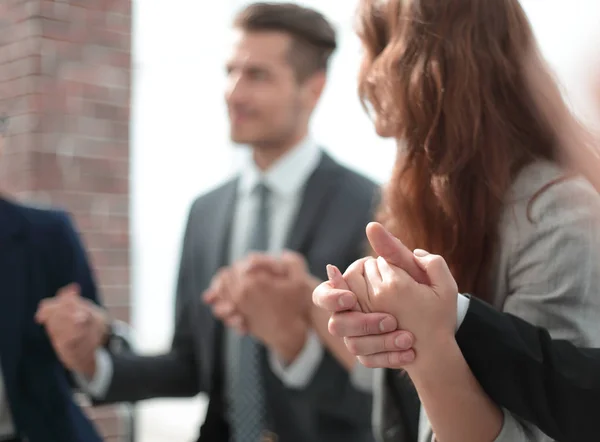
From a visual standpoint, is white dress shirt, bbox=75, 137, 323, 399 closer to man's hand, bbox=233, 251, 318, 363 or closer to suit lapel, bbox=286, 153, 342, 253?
suit lapel, bbox=286, 153, 342, 253

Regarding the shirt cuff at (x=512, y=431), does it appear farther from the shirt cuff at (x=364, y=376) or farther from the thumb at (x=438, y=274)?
the shirt cuff at (x=364, y=376)

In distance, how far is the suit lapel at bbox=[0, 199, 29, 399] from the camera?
1252mm

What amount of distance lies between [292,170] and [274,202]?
0.08m

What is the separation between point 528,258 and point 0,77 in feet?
4.86

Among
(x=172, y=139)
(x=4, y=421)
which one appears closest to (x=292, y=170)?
(x=4, y=421)

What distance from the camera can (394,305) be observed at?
58cm

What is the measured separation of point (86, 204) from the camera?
75.9 inches

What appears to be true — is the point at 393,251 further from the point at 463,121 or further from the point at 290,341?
the point at 290,341

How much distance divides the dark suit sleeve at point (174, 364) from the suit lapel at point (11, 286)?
204mm

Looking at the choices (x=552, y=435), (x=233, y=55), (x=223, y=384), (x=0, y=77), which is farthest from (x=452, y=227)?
(x=0, y=77)

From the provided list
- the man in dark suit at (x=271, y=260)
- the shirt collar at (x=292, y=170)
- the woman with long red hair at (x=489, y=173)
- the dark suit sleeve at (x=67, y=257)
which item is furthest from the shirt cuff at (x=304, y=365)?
the woman with long red hair at (x=489, y=173)

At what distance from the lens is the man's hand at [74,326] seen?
48.6 inches

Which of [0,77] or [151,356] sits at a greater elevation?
[0,77]

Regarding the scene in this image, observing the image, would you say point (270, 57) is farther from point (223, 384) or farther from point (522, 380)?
point (522, 380)
